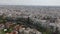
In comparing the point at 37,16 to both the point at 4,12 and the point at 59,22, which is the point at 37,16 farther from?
the point at 4,12

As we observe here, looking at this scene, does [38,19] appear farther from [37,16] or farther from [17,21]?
[17,21]

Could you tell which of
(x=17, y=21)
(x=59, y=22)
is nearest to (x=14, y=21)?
(x=17, y=21)

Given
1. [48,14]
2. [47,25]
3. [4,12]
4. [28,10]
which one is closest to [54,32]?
[47,25]

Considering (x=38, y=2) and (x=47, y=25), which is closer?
(x=47, y=25)

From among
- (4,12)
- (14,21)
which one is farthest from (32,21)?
(4,12)

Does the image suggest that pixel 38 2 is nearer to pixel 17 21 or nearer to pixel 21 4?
pixel 21 4

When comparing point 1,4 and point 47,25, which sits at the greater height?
point 1,4

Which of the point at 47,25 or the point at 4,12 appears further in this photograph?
the point at 4,12

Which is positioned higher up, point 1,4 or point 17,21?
point 1,4
